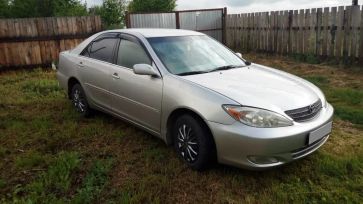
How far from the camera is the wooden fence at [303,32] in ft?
28.9

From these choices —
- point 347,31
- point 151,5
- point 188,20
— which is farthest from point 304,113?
point 151,5

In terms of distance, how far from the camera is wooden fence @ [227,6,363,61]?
8.82 metres

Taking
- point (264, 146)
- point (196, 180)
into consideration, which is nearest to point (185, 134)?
point (196, 180)

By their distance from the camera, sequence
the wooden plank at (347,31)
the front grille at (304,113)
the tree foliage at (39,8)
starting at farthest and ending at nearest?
1. the tree foliage at (39,8)
2. the wooden plank at (347,31)
3. the front grille at (304,113)

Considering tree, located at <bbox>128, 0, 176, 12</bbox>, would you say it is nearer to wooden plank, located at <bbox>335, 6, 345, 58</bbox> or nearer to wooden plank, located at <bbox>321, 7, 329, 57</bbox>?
wooden plank, located at <bbox>321, 7, 329, 57</bbox>

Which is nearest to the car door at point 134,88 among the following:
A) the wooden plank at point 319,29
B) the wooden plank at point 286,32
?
the wooden plank at point 319,29

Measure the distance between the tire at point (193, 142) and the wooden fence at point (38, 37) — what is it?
8037 mm

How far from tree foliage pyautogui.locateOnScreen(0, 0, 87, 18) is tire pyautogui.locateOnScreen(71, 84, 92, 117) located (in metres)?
18.5

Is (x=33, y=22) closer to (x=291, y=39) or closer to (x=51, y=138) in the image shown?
(x=51, y=138)

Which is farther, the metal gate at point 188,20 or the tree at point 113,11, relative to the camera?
the tree at point 113,11

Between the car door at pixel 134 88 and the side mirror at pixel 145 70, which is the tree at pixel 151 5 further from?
the side mirror at pixel 145 70

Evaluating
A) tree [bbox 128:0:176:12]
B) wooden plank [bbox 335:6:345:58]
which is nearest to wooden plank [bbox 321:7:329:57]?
wooden plank [bbox 335:6:345:58]

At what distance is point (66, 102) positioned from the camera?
6.64m

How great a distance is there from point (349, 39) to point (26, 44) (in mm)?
9132
